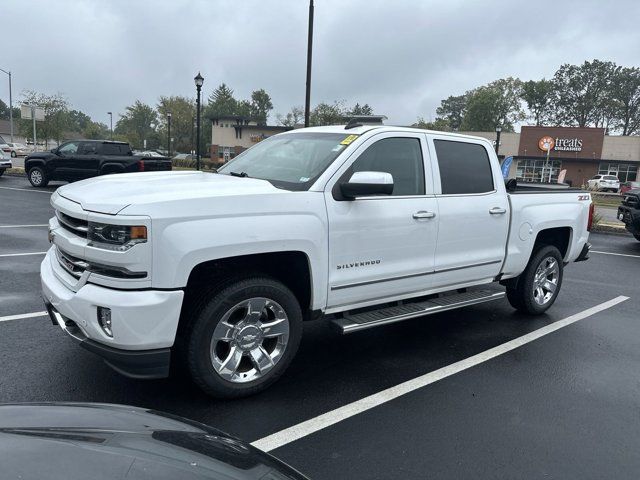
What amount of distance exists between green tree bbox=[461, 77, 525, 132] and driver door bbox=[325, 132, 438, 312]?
8879 centimetres

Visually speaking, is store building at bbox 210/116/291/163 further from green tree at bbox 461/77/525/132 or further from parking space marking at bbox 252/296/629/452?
parking space marking at bbox 252/296/629/452

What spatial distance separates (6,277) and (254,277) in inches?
181

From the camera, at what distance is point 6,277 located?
257 inches

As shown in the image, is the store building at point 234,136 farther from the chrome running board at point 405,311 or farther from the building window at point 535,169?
the chrome running board at point 405,311

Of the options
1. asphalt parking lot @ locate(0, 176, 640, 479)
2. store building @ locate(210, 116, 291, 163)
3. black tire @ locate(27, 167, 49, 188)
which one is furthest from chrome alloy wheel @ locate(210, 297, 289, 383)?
store building @ locate(210, 116, 291, 163)

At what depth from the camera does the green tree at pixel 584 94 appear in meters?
87.2

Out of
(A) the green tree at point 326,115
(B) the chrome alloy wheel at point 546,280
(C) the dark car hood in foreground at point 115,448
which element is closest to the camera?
(C) the dark car hood in foreground at point 115,448

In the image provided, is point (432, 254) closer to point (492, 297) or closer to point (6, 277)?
point (492, 297)

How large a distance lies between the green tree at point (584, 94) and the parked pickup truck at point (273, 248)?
317 ft

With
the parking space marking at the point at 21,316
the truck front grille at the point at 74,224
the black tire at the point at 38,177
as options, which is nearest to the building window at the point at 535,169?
the black tire at the point at 38,177

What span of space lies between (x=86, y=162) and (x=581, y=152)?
163 feet

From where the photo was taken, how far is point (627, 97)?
85.9m

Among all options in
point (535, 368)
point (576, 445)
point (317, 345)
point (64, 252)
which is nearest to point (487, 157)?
point (535, 368)

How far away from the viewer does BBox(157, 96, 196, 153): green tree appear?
242ft
